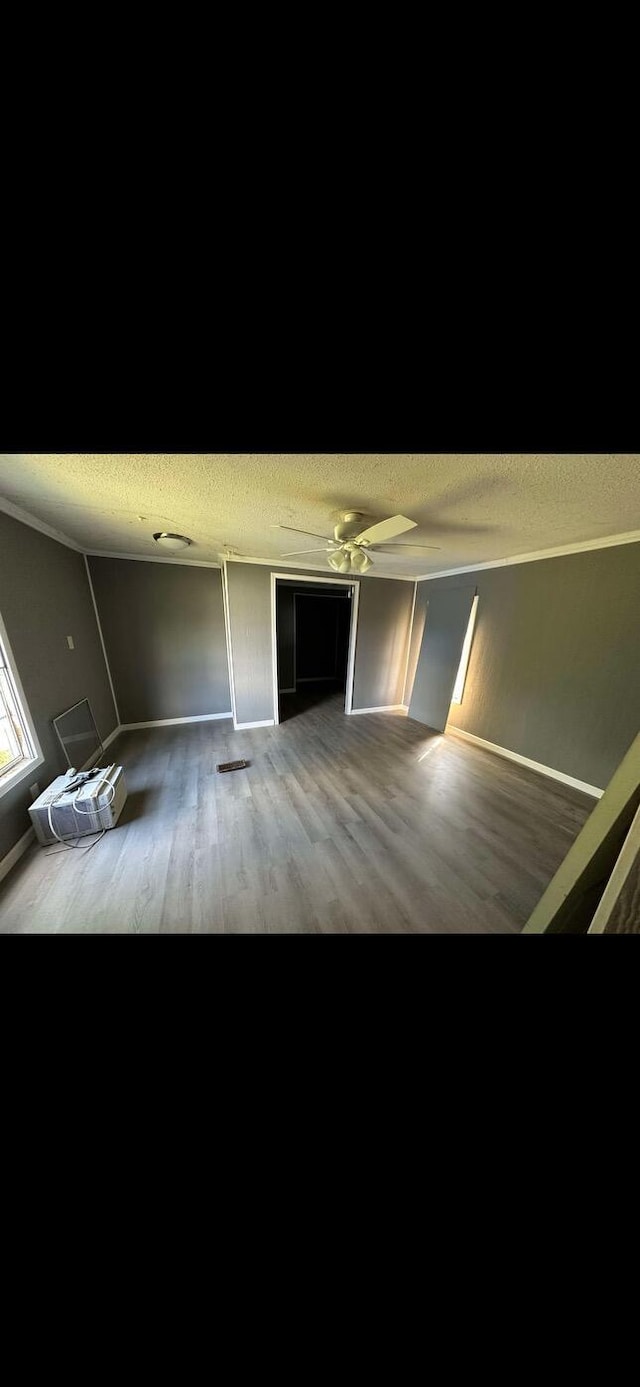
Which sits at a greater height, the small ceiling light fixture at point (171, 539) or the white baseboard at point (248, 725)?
the small ceiling light fixture at point (171, 539)

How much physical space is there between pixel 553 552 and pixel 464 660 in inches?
46.8

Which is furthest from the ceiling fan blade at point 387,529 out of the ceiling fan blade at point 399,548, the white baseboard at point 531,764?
the white baseboard at point 531,764

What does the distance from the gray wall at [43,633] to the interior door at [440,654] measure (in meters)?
3.41

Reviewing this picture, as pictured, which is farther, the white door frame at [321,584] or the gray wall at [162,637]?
the white door frame at [321,584]

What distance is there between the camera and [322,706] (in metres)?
4.39

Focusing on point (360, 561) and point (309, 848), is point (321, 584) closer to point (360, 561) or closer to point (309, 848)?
point (360, 561)

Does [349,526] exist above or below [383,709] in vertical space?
above

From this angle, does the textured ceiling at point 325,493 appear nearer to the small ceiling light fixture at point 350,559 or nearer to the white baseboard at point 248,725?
the small ceiling light fixture at point 350,559

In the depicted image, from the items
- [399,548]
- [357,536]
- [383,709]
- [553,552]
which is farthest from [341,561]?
[383,709]

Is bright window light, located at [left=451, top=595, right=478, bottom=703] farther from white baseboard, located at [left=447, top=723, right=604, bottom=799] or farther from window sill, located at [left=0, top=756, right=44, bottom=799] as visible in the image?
window sill, located at [left=0, top=756, right=44, bottom=799]

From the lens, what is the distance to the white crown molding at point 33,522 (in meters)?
2.04

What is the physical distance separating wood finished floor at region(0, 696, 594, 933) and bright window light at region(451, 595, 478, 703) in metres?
0.69

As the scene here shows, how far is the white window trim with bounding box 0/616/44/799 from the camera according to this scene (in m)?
1.90
